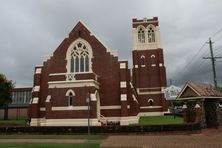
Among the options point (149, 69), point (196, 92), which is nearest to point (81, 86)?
point (196, 92)

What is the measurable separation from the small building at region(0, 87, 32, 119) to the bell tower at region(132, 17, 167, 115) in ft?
105

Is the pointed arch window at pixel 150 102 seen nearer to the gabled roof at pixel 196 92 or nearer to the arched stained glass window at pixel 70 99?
the arched stained glass window at pixel 70 99

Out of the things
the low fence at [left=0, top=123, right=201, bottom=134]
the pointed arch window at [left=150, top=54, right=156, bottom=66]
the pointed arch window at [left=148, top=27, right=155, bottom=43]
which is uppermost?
the pointed arch window at [left=148, top=27, right=155, bottom=43]

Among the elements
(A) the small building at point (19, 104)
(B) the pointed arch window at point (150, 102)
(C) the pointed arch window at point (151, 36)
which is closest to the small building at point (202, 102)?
(B) the pointed arch window at point (150, 102)

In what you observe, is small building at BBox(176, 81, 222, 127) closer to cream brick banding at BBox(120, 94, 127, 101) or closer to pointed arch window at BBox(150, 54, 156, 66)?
cream brick banding at BBox(120, 94, 127, 101)

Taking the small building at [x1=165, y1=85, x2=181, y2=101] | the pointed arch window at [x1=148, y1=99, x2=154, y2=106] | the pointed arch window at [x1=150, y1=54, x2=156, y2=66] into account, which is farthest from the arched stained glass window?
the pointed arch window at [x1=150, y1=54, x2=156, y2=66]

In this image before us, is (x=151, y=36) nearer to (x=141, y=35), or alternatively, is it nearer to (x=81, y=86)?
(x=141, y=35)

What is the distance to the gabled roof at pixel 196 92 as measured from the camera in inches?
929

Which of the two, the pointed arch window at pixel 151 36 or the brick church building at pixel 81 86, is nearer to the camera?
the brick church building at pixel 81 86

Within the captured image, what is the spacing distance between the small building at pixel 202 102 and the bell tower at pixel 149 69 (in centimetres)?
3137

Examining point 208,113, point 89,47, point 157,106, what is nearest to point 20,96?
point 157,106

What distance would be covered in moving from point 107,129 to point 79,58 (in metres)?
16.2

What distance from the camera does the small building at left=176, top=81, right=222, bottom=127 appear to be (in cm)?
2377

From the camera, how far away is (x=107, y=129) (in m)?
22.3
